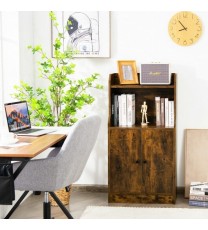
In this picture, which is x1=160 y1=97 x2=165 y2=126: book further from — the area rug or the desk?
the desk

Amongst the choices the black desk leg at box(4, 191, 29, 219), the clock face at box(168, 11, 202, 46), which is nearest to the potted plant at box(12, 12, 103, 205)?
the black desk leg at box(4, 191, 29, 219)

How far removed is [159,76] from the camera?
14.6 feet

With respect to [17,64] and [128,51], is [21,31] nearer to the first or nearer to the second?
[17,64]

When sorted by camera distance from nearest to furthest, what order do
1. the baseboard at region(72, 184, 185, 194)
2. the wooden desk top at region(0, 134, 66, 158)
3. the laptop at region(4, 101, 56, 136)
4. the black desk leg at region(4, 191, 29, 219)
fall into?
the wooden desk top at region(0, 134, 66, 158), the laptop at region(4, 101, 56, 136), the black desk leg at region(4, 191, 29, 219), the baseboard at region(72, 184, 185, 194)

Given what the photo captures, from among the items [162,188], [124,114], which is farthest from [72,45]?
[162,188]

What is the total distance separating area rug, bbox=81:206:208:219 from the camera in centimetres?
404

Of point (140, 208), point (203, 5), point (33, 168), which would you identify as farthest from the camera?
point (203, 5)

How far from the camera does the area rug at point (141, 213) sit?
4.04 m

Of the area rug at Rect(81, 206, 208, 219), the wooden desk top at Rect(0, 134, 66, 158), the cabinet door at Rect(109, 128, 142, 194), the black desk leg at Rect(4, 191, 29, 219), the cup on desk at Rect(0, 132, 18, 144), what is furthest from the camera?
the cabinet door at Rect(109, 128, 142, 194)

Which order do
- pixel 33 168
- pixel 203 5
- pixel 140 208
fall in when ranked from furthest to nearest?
1. pixel 203 5
2. pixel 140 208
3. pixel 33 168

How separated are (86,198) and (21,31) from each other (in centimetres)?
162

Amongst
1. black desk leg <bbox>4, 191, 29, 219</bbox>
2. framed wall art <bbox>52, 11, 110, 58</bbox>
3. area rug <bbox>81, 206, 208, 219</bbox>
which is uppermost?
framed wall art <bbox>52, 11, 110, 58</bbox>

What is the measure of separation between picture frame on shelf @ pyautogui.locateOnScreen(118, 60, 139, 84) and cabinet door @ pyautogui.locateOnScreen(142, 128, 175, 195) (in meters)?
0.48

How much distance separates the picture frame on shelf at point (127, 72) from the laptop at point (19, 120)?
0.99 metres
